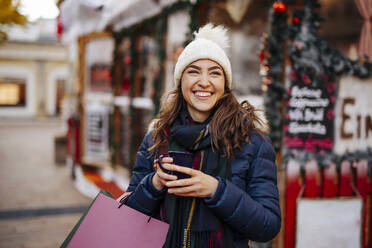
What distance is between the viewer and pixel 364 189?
311 centimetres

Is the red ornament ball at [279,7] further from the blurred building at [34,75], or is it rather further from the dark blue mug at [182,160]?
the blurred building at [34,75]

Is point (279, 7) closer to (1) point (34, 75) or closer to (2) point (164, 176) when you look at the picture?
(2) point (164, 176)

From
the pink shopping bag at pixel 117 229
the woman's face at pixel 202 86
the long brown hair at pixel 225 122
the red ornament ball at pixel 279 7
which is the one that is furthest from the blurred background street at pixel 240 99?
the pink shopping bag at pixel 117 229

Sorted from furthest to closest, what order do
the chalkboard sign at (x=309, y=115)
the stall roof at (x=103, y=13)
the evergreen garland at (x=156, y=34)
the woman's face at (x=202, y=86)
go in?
the stall roof at (x=103, y=13) < the evergreen garland at (x=156, y=34) < the chalkboard sign at (x=309, y=115) < the woman's face at (x=202, y=86)

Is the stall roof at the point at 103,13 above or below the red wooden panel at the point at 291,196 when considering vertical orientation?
above

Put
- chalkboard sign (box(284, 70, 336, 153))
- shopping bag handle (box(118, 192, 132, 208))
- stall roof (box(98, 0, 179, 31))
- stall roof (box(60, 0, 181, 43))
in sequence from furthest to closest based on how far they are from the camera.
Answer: stall roof (box(60, 0, 181, 43)), stall roof (box(98, 0, 179, 31)), chalkboard sign (box(284, 70, 336, 153)), shopping bag handle (box(118, 192, 132, 208))

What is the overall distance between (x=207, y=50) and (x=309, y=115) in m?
1.62

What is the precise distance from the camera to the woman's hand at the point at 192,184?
1354 millimetres

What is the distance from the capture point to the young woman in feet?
4.60

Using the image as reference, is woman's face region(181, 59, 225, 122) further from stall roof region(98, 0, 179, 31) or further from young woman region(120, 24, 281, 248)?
stall roof region(98, 0, 179, 31)

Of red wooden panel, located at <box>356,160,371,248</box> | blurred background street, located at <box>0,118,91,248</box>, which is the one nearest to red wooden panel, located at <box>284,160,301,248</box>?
red wooden panel, located at <box>356,160,371,248</box>

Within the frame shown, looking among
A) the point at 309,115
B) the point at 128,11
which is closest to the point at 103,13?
the point at 128,11

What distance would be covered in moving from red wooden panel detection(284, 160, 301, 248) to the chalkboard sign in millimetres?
177

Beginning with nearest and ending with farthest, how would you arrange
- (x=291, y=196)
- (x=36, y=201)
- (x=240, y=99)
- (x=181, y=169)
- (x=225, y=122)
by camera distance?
1. (x=181, y=169)
2. (x=225, y=122)
3. (x=291, y=196)
4. (x=240, y=99)
5. (x=36, y=201)
